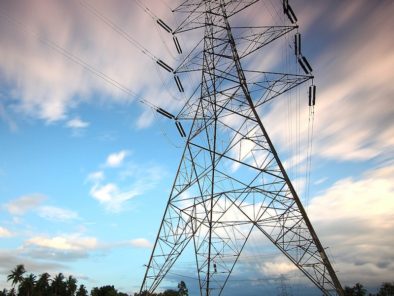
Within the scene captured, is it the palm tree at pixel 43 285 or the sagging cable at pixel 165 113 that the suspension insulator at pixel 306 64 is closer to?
the sagging cable at pixel 165 113

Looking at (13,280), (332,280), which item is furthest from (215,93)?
(13,280)

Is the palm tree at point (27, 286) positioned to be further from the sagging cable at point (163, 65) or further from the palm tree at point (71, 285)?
the sagging cable at point (163, 65)

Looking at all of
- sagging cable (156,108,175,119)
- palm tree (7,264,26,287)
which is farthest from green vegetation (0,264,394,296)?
sagging cable (156,108,175,119)

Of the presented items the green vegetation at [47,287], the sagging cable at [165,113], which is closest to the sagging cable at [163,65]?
the sagging cable at [165,113]

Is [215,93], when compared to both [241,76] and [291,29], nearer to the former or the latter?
[241,76]

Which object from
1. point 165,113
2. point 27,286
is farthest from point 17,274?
point 165,113

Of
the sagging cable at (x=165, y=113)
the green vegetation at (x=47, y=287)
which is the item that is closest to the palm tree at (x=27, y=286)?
the green vegetation at (x=47, y=287)

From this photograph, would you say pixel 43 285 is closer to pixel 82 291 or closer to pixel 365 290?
pixel 82 291

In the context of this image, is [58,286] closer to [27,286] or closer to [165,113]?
[27,286]

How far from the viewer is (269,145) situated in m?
19.2

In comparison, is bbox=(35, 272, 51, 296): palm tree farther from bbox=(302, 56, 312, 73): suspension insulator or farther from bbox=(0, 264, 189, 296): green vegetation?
bbox=(302, 56, 312, 73): suspension insulator

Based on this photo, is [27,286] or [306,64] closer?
[306,64]

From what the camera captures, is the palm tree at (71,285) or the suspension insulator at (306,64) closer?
the suspension insulator at (306,64)

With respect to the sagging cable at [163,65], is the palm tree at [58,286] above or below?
below
